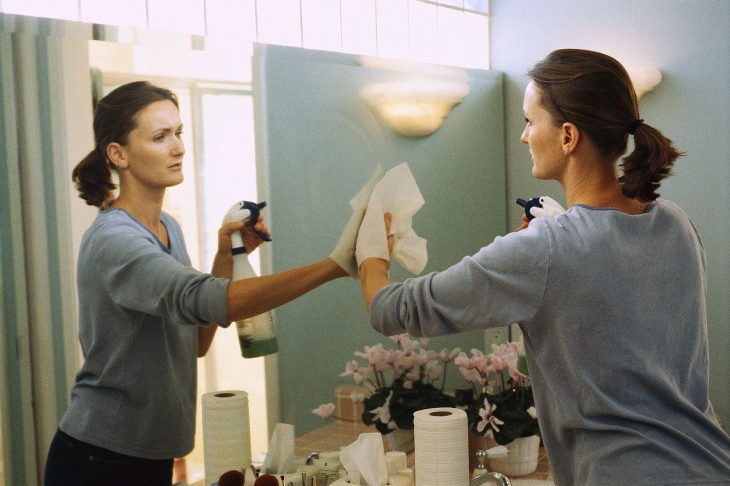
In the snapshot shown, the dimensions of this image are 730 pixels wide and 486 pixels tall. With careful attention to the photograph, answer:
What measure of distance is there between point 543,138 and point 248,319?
873 mm

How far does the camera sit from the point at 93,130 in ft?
5.08

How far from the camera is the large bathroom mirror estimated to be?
4.97 feet

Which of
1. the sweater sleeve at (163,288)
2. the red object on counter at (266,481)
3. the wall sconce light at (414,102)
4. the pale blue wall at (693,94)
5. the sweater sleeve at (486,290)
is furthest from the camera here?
the pale blue wall at (693,94)

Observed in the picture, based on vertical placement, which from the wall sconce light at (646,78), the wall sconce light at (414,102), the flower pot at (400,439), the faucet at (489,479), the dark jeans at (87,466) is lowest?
the flower pot at (400,439)

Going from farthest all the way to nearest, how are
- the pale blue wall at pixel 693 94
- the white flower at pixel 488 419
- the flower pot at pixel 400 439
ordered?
the pale blue wall at pixel 693 94, the flower pot at pixel 400 439, the white flower at pixel 488 419

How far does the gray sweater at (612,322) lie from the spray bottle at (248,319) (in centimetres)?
67

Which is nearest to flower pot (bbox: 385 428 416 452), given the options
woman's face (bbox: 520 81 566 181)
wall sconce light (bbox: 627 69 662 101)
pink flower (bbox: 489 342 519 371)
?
pink flower (bbox: 489 342 519 371)

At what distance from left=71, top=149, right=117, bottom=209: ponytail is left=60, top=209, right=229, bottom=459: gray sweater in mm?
33

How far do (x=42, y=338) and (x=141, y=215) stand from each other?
288 mm

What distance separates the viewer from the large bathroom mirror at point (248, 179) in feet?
4.97

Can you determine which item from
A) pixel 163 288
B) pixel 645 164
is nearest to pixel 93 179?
pixel 163 288

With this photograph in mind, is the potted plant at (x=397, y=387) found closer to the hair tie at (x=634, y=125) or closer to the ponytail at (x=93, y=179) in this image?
the ponytail at (x=93, y=179)

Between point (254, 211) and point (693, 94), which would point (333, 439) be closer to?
point (254, 211)

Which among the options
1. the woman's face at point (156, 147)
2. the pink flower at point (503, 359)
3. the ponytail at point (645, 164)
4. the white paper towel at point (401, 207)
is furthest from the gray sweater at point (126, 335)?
the pink flower at point (503, 359)
